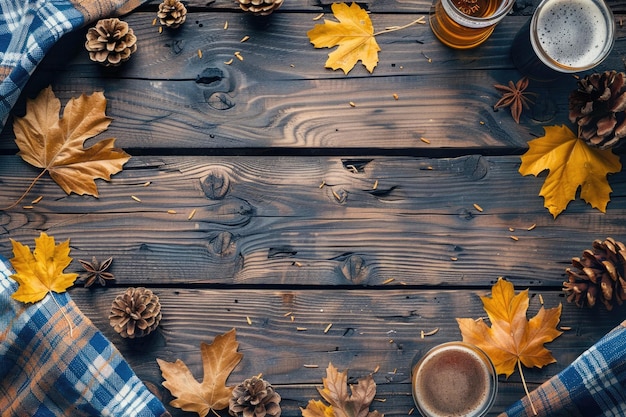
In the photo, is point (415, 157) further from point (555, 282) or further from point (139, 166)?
point (139, 166)

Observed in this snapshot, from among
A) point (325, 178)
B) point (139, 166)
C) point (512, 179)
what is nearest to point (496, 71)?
point (512, 179)

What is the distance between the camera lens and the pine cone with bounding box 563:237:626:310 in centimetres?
100

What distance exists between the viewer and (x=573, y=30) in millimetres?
1053

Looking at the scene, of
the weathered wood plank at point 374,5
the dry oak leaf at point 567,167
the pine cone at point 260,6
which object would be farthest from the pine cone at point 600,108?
the pine cone at point 260,6

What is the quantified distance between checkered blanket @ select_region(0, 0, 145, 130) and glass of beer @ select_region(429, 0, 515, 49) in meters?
0.59

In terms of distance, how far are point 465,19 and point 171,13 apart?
503 mm

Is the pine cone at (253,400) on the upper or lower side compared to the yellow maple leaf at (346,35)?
lower

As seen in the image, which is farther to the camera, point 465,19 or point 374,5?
point 374,5

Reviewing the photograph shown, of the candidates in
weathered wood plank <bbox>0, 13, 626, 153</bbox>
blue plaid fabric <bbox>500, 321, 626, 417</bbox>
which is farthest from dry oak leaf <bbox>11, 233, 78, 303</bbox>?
blue plaid fabric <bbox>500, 321, 626, 417</bbox>

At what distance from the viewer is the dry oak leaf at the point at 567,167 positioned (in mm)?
1062

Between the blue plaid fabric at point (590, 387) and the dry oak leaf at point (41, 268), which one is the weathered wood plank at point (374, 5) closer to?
the dry oak leaf at point (41, 268)

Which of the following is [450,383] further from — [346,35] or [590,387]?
[346,35]

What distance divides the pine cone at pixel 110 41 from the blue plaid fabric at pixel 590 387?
2.97ft

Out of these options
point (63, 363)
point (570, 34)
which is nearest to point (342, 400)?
point (63, 363)
